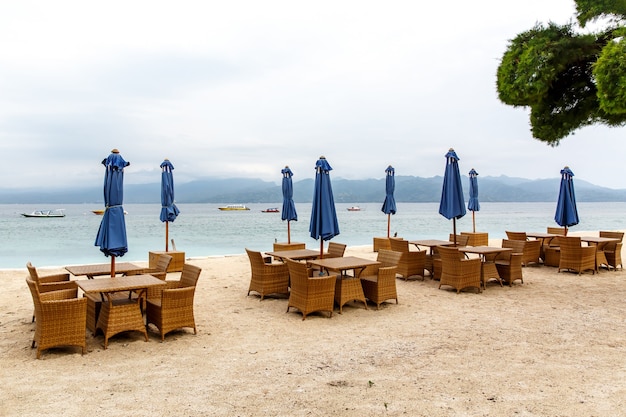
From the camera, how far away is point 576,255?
28.6 feet

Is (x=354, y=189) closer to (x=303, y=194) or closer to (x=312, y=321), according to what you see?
(x=303, y=194)

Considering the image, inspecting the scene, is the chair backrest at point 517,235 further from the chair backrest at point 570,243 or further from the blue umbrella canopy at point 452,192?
the blue umbrella canopy at point 452,192

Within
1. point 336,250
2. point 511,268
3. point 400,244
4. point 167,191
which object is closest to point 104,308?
point 336,250

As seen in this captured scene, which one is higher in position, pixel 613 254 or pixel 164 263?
pixel 164 263

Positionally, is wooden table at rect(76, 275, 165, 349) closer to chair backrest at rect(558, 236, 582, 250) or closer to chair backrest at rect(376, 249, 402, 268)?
chair backrest at rect(376, 249, 402, 268)

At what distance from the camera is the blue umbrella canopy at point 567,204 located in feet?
32.5

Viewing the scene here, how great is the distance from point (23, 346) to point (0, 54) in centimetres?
1107

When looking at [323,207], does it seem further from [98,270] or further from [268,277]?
[98,270]

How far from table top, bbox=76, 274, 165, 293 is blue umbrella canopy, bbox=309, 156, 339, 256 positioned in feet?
9.19

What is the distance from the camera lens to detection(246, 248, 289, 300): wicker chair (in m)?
6.59

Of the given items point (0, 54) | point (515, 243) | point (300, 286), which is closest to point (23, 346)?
point (300, 286)

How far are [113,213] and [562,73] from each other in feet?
23.7

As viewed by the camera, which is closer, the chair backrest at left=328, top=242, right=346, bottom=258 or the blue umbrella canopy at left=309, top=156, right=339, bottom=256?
the blue umbrella canopy at left=309, top=156, right=339, bottom=256

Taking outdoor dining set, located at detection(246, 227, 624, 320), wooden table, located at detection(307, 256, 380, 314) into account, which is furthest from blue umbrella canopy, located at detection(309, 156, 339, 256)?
wooden table, located at detection(307, 256, 380, 314)
